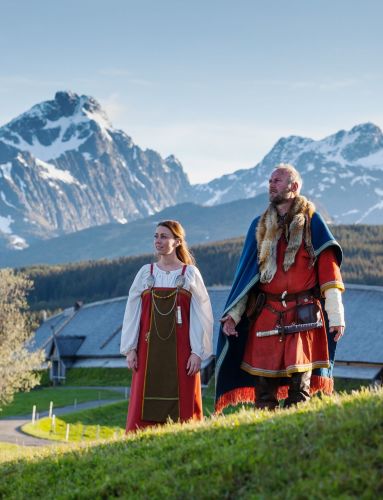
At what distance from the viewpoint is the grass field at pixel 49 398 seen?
58.6m

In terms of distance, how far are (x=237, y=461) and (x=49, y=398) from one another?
196 ft

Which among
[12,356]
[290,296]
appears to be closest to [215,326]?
[12,356]

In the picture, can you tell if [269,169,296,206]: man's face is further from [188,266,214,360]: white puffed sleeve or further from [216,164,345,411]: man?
[188,266,214,360]: white puffed sleeve

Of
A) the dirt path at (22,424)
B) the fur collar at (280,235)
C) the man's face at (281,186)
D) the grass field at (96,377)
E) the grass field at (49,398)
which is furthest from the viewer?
the grass field at (96,377)

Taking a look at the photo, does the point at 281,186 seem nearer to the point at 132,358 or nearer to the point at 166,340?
the point at 166,340

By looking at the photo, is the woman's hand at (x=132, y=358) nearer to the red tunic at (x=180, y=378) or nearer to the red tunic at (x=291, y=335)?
the red tunic at (x=180, y=378)

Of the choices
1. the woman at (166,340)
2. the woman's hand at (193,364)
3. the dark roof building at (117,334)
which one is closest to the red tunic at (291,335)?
the woman's hand at (193,364)

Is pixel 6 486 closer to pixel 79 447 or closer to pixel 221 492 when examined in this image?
pixel 79 447

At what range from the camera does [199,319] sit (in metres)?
11.5

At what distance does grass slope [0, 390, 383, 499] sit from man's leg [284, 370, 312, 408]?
87 centimetres

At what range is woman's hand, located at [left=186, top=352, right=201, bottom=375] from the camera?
449 inches

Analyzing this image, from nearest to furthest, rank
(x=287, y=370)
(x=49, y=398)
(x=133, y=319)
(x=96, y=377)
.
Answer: (x=287, y=370) → (x=133, y=319) → (x=49, y=398) → (x=96, y=377)

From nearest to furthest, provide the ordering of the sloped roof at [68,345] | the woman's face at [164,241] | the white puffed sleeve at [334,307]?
the white puffed sleeve at [334,307], the woman's face at [164,241], the sloped roof at [68,345]

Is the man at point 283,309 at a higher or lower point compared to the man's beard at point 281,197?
lower
